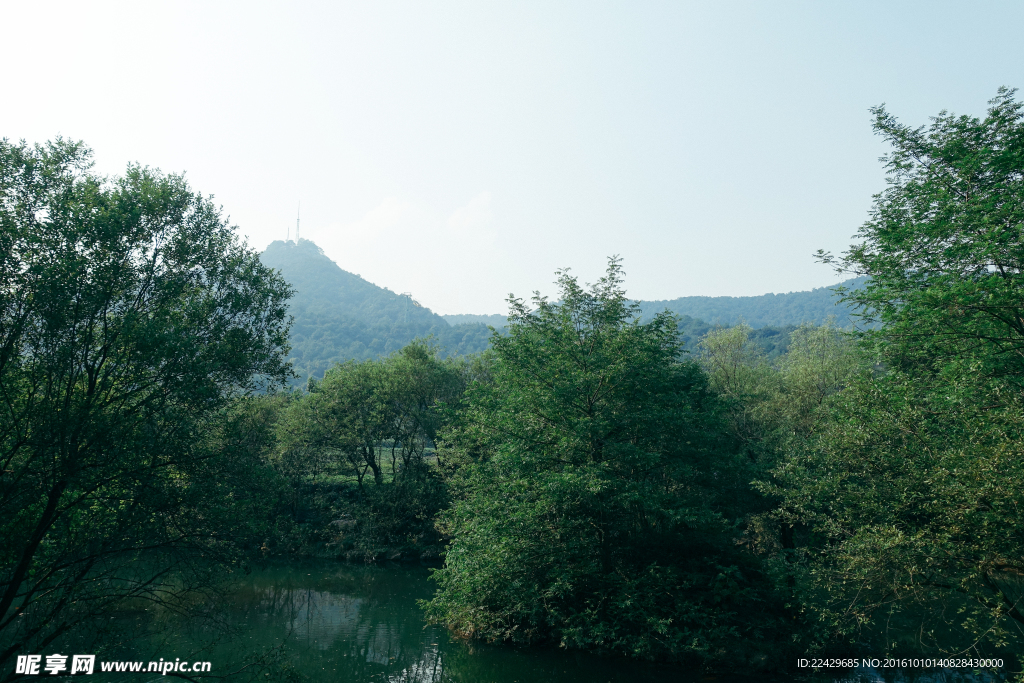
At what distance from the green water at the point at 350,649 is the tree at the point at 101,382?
2.92 metres

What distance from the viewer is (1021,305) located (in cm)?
1448

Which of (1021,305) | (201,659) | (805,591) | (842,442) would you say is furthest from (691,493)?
(201,659)

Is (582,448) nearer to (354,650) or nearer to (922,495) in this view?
(922,495)

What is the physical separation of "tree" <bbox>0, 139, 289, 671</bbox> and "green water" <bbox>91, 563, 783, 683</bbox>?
9.59ft

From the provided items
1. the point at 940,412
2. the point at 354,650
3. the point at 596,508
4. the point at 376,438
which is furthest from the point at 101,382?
the point at 376,438

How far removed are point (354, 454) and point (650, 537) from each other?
2853 centimetres

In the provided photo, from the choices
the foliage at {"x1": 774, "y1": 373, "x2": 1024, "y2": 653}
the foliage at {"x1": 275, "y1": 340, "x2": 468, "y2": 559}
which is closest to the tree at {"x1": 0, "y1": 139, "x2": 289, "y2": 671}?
the foliage at {"x1": 774, "y1": 373, "x2": 1024, "y2": 653}

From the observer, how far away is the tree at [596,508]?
2038 centimetres

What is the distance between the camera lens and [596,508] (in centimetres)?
2181

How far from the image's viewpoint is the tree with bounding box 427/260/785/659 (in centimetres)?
2038

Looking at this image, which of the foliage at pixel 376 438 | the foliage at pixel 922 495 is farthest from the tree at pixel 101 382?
the foliage at pixel 376 438

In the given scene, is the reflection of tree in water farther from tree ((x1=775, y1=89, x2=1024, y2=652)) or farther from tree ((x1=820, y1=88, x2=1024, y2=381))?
tree ((x1=820, y1=88, x2=1024, y2=381))

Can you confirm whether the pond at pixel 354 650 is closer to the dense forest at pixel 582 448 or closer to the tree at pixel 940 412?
the dense forest at pixel 582 448

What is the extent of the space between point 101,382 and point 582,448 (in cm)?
1537
